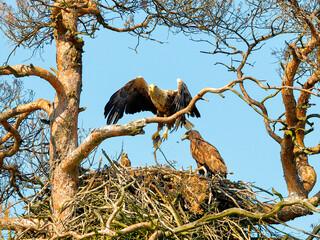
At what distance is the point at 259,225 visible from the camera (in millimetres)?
6961

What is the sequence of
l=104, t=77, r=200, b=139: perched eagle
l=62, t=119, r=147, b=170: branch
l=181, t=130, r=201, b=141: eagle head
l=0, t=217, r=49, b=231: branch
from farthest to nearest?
l=104, t=77, r=200, b=139: perched eagle
l=181, t=130, r=201, b=141: eagle head
l=0, t=217, r=49, b=231: branch
l=62, t=119, r=147, b=170: branch

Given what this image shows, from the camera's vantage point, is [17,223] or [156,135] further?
[156,135]

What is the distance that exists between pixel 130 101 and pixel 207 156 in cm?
228

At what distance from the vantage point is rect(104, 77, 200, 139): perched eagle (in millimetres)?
9938

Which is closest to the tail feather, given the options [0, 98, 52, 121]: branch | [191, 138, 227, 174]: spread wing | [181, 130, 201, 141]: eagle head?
[181, 130, 201, 141]: eagle head

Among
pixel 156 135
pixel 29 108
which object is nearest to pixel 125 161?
pixel 29 108

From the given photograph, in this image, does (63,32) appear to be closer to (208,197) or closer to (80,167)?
(80,167)

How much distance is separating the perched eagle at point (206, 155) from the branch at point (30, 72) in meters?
2.85

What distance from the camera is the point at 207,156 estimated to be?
29.2ft

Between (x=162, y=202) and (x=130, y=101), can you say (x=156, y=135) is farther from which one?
(x=162, y=202)

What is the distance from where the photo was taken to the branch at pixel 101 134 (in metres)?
6.00

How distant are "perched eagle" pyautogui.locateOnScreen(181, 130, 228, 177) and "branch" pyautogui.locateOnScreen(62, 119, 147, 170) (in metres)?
2.65

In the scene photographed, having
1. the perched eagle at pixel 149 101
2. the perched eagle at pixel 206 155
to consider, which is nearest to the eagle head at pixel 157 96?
the perched eagle at pixel 149 101

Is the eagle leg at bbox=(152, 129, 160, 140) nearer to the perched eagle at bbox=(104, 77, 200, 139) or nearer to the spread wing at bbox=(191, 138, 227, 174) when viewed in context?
the perched eagle at bbox=(104, 77, 200, 139)
